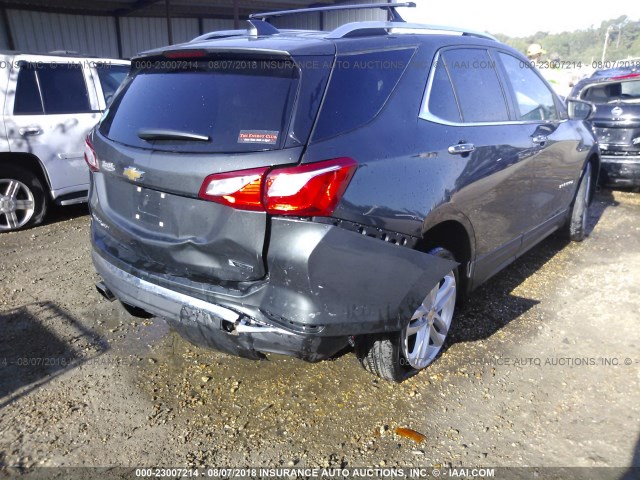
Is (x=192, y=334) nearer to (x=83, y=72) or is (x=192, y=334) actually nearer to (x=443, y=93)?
(x=443, y=93)

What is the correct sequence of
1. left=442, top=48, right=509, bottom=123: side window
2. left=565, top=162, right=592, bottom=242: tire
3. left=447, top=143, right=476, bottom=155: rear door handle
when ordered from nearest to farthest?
left=447, top=143, right=476, bottom=155: rear door handle, left=442, top=48, right=509, bottom=123: side window, left=565, top=162, right=592, bottom=242: tire

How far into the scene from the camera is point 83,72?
5.91m

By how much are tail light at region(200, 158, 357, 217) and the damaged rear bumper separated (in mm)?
72

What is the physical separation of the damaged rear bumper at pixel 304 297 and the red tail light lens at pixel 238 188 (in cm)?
13

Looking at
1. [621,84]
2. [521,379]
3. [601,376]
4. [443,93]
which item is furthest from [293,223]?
[621,84]

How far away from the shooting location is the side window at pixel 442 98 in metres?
2.81

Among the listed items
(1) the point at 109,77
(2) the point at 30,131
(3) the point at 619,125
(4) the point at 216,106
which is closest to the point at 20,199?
(2) the point at 30,131

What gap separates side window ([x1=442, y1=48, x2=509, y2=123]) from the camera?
3.09 metres

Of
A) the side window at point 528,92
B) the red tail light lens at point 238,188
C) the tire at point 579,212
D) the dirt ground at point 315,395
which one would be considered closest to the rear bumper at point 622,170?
the tire at point 579,212

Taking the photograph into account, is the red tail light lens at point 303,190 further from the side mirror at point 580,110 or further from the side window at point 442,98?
the side mirror at point 580,110

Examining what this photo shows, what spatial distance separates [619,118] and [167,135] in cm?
659

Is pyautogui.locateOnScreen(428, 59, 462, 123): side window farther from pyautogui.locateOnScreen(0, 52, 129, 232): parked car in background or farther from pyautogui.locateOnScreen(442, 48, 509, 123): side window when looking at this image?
pyautogui.locateOnScreen(0, 52, 129, 232): parked car in background

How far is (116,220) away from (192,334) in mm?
789

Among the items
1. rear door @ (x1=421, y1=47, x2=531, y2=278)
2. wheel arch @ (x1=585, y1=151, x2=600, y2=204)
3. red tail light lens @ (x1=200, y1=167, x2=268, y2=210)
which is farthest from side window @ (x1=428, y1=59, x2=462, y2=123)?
wheel arch @ (x1=585, y1=151, x2=600, y2=204)
